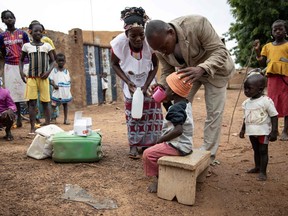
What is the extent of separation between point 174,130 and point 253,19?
1332cm

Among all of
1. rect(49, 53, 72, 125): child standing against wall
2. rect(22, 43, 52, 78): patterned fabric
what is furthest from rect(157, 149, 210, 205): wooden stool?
rect(49, 53, 72, 125): child standing against wall

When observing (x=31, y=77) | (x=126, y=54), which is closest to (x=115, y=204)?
(x=126, y=54)

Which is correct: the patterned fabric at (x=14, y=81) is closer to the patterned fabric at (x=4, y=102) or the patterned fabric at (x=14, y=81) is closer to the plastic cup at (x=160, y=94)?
the patterned fabric at (x=4, y=102)

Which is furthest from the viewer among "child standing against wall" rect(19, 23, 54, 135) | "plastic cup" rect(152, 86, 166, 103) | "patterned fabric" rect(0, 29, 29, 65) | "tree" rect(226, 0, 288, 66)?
"tree" rect(226, 0, 288, 66)

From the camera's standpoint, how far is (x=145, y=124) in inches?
150

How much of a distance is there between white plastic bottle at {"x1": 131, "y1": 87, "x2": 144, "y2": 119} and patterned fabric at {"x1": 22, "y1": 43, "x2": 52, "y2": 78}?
2155 mm

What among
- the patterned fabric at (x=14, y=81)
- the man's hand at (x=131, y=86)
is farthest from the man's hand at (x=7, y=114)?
the man's hand at (x=131, y=86)

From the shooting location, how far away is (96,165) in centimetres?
342

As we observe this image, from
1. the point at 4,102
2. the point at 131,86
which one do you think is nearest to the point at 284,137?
the point at 131,86

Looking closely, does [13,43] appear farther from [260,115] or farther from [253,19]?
[253,19]

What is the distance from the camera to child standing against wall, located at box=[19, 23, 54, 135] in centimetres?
498

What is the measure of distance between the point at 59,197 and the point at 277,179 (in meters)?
2.02

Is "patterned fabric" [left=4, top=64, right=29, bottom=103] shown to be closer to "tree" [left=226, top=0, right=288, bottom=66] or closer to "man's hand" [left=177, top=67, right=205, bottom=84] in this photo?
"man's hand" [left=177, top=67, right=205, bottom=84]

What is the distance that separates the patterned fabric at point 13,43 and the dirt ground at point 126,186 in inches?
80.9
